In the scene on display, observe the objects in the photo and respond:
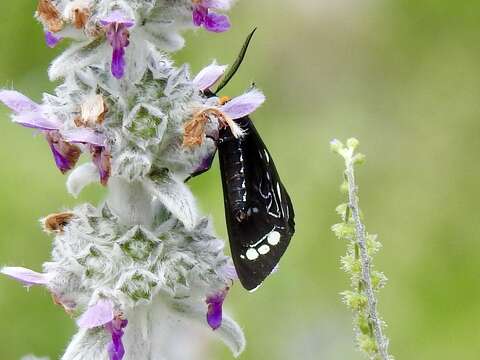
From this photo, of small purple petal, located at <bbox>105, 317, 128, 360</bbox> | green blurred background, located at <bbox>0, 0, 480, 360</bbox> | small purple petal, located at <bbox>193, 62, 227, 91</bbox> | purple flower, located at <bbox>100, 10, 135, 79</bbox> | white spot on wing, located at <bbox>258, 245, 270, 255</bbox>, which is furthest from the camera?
green blurred background, located at <bbox>0, 0, 480, 360</bbox>

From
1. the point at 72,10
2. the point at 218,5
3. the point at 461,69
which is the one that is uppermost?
the point at 461,69

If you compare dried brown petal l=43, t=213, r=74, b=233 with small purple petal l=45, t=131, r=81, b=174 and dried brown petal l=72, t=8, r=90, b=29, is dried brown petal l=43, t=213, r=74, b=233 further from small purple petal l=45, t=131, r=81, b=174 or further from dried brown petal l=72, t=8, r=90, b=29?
dried brown petal l=72, t=8, r=90, b=29

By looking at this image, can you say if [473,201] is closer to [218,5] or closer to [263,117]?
[263,117]

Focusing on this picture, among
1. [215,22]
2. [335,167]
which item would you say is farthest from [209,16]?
[335,167]

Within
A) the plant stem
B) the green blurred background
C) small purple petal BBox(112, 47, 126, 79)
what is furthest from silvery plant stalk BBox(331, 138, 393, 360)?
the green blurred background

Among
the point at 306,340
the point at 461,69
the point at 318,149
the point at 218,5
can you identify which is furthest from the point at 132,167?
the point at 461,69

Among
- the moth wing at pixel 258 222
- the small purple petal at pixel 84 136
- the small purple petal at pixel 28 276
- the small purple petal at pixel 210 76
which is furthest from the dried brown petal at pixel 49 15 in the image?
the small purple petal at pixel 28 276
